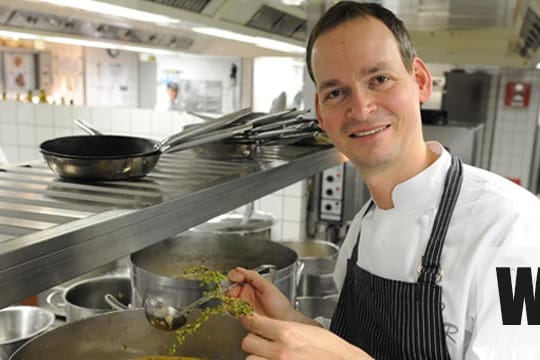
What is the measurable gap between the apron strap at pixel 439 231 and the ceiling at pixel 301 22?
1.12 m

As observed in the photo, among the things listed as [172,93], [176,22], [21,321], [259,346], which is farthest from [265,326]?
[172,93]

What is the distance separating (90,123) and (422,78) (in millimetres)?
3366

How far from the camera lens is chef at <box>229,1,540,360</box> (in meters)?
0.95

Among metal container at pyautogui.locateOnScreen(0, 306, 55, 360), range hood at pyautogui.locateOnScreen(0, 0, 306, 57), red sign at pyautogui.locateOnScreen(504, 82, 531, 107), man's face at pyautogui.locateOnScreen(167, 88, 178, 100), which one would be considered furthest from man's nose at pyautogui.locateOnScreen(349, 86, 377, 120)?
man's face at pyautogui.locateOnScreen(167, 88, 178, 100)

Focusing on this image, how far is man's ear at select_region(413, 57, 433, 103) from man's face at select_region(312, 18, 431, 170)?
0.06 metres

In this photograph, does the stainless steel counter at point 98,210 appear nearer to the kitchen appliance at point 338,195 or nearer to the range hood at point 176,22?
the range hood at point 176,22

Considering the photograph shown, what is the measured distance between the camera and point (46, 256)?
1.96 ft

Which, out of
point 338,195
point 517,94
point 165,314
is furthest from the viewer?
point 517,94

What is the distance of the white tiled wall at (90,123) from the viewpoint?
318 cm

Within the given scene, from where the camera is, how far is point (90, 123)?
4.06 metres

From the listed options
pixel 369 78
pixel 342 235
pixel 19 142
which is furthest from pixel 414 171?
pixel 19 142

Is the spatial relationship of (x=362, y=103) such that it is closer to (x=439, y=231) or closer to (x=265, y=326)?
(x=439, y=231)

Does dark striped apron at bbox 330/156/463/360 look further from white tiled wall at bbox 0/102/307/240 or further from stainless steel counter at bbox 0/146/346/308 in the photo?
white tiled wall at bbox 0/102/307/240

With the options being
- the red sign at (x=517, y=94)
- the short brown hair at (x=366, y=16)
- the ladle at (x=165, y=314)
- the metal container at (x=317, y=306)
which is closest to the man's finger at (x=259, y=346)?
the ladle at (x=165, y=314)
